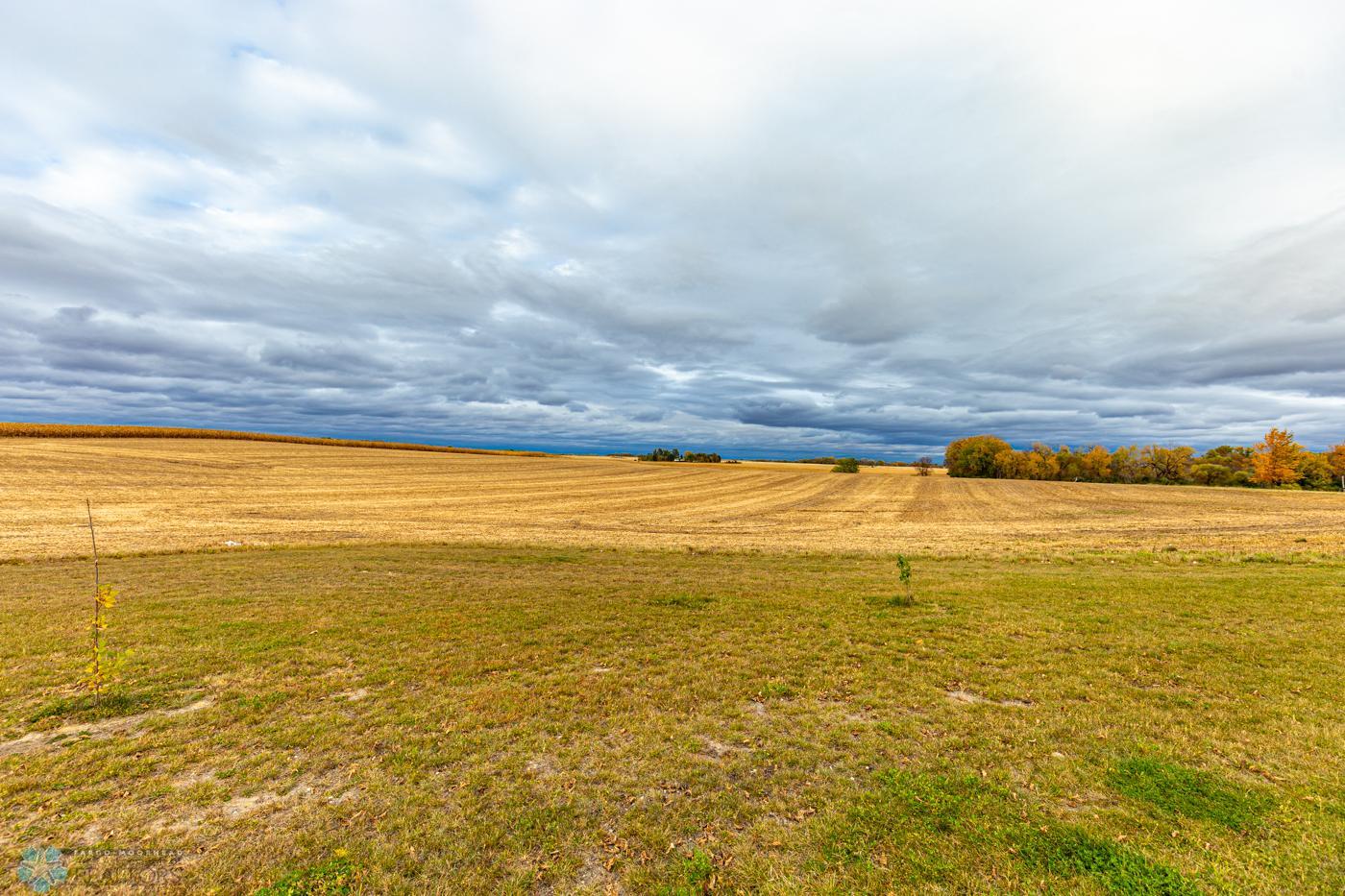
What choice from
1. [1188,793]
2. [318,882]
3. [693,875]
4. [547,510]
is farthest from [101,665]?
[547,510]

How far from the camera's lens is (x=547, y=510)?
47.6 metres

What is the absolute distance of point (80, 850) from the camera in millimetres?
5094

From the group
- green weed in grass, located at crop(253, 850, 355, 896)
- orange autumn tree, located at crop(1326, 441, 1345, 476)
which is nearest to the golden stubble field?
green weed in grass, located at crop(253, 850, 355, 896)

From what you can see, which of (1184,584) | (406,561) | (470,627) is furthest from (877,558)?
(406,561)

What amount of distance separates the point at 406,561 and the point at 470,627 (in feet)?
35.1

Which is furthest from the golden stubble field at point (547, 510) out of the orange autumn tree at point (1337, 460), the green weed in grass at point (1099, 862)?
the orange autumn tree at point (1337, 460)

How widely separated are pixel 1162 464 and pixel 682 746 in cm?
15048

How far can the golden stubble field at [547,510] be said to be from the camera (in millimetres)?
29984

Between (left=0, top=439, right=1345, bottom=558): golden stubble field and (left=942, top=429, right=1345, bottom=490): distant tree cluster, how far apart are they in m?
38.3

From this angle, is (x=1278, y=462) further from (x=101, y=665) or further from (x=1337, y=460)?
(x=101, y=665)

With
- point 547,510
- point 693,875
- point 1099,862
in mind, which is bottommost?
point 547,510

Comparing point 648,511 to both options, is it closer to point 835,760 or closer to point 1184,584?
point 1184,584

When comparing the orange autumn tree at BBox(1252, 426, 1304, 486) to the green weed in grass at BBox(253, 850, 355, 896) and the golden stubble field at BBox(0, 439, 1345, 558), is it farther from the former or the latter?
the green weed in grass at BBox(253, 850, 355, 896)

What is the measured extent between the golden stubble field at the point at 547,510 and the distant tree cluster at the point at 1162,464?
126 feet
